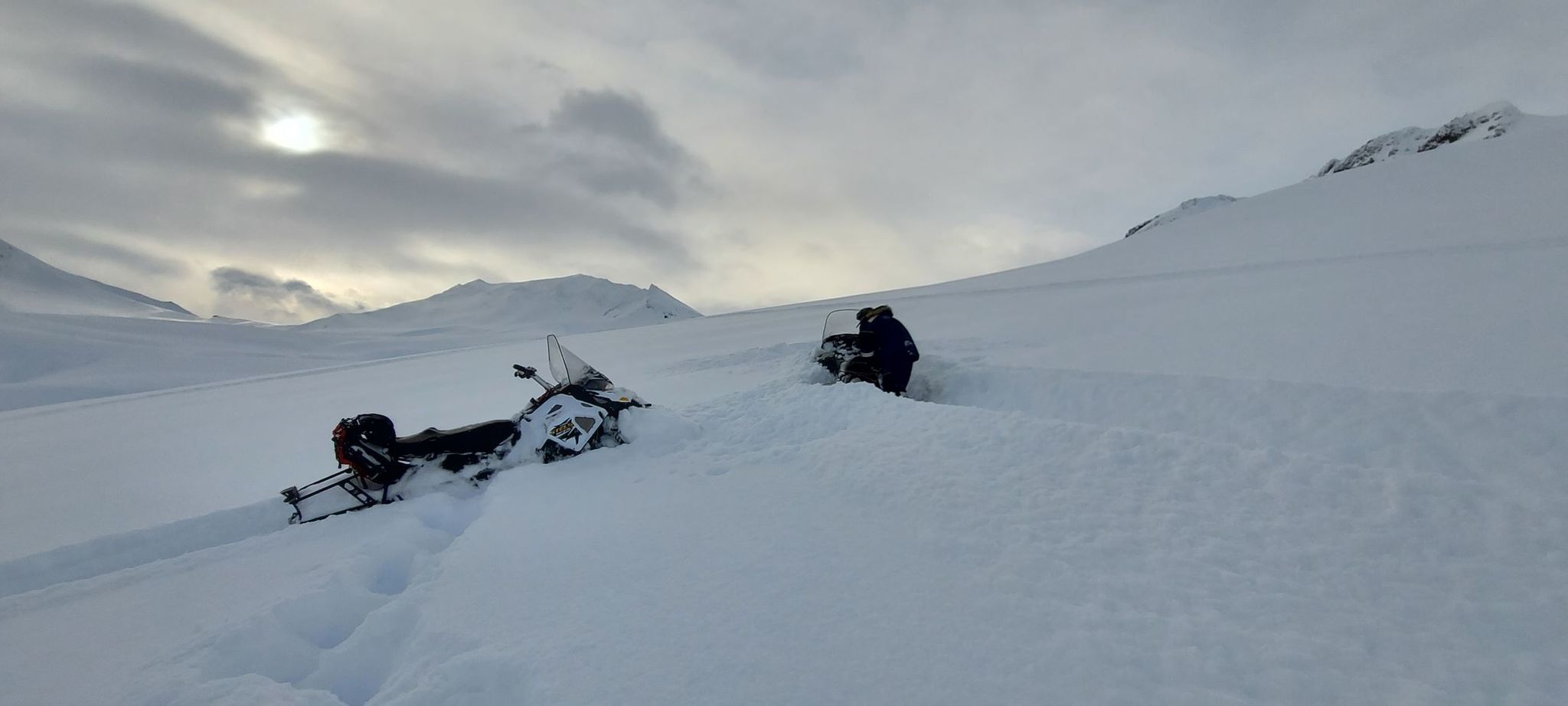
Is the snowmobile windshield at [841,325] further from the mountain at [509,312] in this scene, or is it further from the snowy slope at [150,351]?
the mountain at [509,312]

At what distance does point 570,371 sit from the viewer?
7.15m

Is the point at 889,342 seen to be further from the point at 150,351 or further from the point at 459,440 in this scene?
the point at 150,351

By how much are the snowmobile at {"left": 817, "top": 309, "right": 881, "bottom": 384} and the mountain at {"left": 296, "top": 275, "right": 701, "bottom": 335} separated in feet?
327

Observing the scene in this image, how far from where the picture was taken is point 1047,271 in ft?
96.1

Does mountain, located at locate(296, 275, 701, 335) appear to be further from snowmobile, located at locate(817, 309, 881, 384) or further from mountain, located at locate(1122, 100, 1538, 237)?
snowmobile, located at locate(817, 309, 881, 384)

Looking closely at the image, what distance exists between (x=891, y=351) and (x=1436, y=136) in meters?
65.0

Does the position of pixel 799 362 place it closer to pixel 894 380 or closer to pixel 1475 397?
pixel 894 380

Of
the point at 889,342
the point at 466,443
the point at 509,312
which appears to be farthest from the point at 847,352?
the point at 509,312

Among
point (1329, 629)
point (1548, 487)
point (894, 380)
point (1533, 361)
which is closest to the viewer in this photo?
point (1329, 629)

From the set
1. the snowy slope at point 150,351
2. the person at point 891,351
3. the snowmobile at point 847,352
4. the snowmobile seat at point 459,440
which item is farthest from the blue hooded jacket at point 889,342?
the snowy slope at point 150,351

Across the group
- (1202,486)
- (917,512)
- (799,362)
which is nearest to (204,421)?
(799,362)

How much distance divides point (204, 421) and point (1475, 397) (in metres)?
21.6

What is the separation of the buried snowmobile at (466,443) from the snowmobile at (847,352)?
3302 mm

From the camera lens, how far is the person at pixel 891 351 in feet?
29.0
